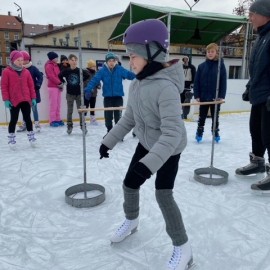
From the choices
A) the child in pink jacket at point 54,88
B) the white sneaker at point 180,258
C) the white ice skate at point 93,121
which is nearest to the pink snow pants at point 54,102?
the child in pink jacket at point 54,88

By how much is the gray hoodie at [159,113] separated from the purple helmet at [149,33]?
0.15m

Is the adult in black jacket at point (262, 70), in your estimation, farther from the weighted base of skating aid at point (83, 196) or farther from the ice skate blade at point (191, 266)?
the weighted base of skating aid at point (83, 196)

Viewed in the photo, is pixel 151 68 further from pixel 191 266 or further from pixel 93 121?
pixel 93 121

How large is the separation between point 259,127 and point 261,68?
2.16ft

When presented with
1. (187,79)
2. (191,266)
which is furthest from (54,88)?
(191,266)

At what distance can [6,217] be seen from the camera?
7.57ft

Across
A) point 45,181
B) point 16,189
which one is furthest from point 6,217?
point 45,181

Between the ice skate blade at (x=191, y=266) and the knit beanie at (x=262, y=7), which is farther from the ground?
the knit beanie at (x=262, y=7)

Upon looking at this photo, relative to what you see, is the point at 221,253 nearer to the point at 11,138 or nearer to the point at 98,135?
the point at 11,138

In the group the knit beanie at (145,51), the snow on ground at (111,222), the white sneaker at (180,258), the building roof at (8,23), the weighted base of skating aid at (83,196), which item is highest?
the building roof at (8,23)

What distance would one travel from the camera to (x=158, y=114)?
150 cm

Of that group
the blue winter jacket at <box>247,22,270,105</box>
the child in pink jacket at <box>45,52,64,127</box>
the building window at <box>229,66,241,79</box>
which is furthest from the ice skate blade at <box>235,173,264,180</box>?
the building window at <box>229,66,241,79</box>

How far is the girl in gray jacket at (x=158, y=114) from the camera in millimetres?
1369

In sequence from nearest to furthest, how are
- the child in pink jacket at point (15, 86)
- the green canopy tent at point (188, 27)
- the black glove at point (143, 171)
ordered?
the black glove at point (143, 171) < the child in pink jacket at point (15, 86) < the green canopy tent at point (188, 27)
